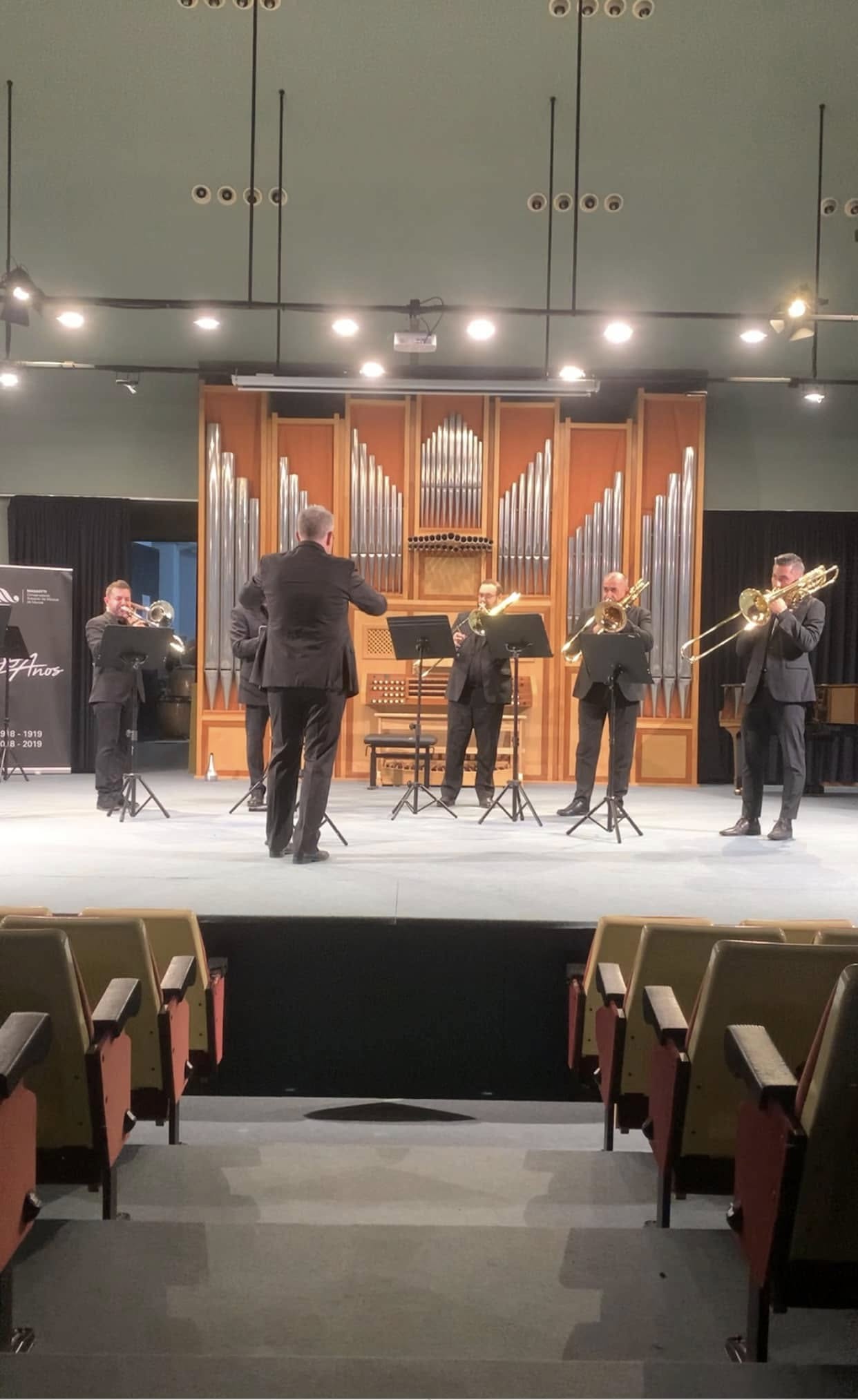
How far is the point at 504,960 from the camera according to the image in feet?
13.7

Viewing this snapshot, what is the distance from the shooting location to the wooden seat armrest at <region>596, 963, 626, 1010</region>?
9.37 ft

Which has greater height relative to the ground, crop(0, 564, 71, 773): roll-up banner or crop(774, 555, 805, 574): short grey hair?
crop(774, 555, 805, 574): short grey hair

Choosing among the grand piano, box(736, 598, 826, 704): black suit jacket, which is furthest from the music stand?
the grand piano

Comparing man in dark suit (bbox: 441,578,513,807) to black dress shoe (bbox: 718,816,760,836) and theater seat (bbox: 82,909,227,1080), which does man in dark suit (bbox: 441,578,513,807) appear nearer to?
black dress shoe (bbox: 718,816,760,836)

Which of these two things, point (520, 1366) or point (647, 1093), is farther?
point (647, 1093)

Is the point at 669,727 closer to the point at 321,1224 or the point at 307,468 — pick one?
the point at 307,468

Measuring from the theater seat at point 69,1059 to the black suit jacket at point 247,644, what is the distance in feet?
16.7

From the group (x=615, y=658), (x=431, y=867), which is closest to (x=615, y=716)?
(x=615, y=658)

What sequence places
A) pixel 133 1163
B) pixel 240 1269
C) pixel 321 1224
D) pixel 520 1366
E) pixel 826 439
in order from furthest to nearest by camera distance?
pixel 826 439 < pixel 133 1163 < pixel 321 1224 < pixel 240 1269 < pixel 520 1366

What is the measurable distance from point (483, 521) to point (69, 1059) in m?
8.41

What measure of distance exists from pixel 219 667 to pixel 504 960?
6.40 meters

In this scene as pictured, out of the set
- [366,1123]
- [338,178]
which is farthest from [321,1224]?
[338,178]

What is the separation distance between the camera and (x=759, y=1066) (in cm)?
184

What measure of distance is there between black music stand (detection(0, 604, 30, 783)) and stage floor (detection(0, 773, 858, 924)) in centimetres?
187
